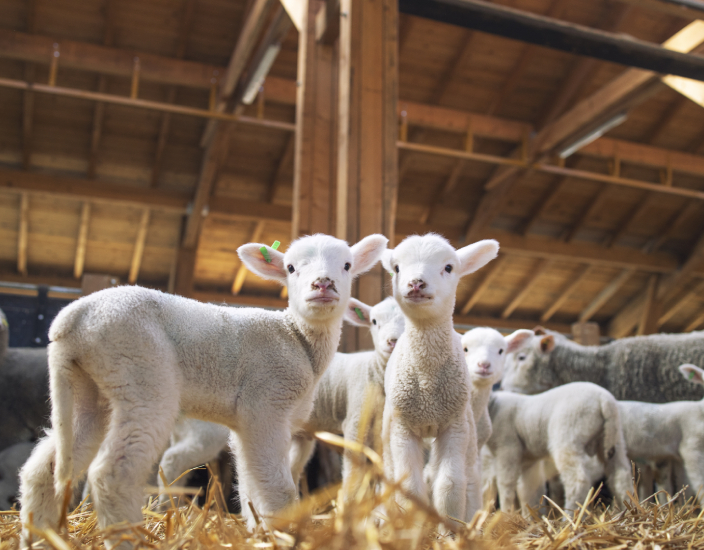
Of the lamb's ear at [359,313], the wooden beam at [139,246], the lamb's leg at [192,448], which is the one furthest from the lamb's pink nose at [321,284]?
the wooden beam at [139,246]

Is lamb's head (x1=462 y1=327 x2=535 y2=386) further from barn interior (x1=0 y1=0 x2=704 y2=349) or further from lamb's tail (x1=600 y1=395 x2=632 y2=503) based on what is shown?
barn interior (x1=0 y1=0 x2=704 y2=349)

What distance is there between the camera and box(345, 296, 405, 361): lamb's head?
110 inches

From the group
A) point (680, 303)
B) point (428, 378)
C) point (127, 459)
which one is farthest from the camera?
point (680, 303)

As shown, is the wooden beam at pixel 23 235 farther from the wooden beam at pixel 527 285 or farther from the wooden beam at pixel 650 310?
the wooden beam at pixel 650 310

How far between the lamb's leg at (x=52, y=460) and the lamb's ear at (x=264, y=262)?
73cm

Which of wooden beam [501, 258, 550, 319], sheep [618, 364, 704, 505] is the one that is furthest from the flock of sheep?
wooden beam [501, 258, 550, 319]

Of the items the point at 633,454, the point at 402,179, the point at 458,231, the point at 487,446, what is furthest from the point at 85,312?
the point at 458,231

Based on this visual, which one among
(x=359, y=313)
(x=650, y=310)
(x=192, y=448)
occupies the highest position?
(x=650, y=310)

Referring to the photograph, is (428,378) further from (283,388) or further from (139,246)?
(139,246)

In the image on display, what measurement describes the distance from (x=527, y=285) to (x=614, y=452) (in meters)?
9.82

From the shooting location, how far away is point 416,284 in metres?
2.17

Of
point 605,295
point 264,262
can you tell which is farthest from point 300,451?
point 605,295

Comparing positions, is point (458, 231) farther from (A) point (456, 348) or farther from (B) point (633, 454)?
(A) point (456, 348)

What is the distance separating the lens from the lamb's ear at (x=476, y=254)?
8.15ft
